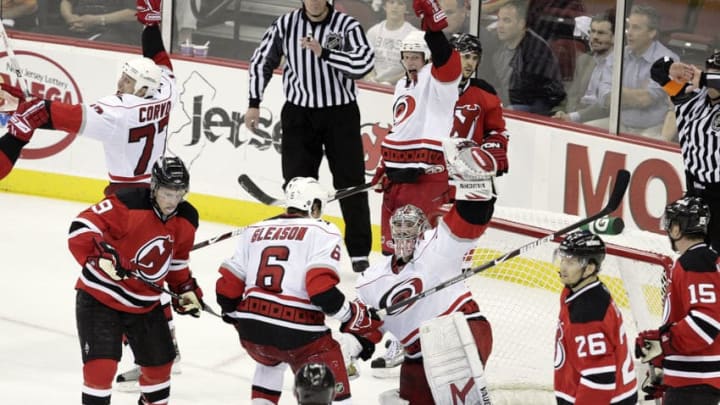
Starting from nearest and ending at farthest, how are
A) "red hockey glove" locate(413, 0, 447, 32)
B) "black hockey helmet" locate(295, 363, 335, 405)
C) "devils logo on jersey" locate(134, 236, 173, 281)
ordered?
1. "black hockey helmet" locate(295, 363, 335, 405)
2. "devils logo on jersey" locate(134, 236, 173, 281)
3. "red hockey glove" locate(413, 0, 447, 32)

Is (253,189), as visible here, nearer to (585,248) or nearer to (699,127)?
(699,127)

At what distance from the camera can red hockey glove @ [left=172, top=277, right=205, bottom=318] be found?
194 inches

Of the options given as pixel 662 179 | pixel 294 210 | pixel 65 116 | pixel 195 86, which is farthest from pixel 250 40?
→ pixel 294 210

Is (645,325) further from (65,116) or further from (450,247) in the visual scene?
(65,116)

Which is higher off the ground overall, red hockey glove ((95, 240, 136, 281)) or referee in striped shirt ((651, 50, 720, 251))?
referee in striped shirt ((651, 50, 720, 251))

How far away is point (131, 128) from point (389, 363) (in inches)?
57.7

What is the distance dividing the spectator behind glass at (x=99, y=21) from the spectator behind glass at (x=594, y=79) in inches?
113

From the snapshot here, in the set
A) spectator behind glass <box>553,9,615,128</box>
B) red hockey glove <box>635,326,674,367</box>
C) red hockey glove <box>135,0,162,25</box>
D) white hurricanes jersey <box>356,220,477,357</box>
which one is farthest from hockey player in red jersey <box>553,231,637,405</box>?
spectator behind glass <box>553,9,615,128</box>

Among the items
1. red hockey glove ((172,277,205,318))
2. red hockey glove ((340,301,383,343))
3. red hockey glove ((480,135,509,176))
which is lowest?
red hockey glove ((172,277,205,318))

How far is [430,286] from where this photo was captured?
4719mm

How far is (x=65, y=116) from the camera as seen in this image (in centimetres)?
514

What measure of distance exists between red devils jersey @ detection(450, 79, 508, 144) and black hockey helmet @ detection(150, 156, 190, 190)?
67.9 inches

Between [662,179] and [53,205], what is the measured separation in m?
3.88

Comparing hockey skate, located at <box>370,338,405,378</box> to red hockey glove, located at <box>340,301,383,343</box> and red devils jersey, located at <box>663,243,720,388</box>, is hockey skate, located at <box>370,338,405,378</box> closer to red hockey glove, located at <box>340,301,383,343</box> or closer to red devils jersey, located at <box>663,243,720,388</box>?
red hockey glove, located at <box>340,301,383,343</box>
